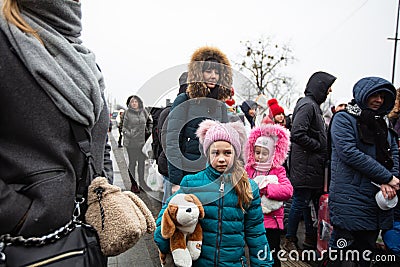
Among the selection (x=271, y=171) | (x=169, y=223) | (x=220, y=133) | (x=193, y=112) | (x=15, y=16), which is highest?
(x=15, y=16)

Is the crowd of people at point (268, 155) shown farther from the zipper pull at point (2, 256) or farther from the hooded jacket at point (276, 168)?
the zipper pull at point (2, 256)

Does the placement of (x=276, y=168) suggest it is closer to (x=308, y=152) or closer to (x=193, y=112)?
(x=193, y=112)

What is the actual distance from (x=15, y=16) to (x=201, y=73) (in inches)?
79.0

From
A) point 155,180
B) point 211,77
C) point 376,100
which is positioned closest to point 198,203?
point 211,77

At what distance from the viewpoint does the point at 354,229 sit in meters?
3.49

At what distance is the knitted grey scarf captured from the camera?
4.36 feet

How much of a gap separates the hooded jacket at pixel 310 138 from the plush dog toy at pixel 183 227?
2.40 metres

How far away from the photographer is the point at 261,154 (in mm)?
3879

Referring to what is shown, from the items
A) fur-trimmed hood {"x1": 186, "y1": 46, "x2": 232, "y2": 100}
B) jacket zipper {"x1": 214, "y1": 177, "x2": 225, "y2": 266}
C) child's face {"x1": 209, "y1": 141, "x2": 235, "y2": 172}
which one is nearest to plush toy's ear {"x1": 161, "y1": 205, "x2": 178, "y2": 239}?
jacket zipper {"x1": 214, "y1": 177, "x2": 225, "y2": 266}

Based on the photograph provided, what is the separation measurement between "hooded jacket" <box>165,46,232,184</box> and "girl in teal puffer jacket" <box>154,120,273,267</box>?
30 centimetres

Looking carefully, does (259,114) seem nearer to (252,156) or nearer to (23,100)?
(252,156)

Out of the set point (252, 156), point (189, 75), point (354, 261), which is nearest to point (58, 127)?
point (189, 75)

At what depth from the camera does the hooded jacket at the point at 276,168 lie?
12.1 ft

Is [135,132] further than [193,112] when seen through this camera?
Yes
